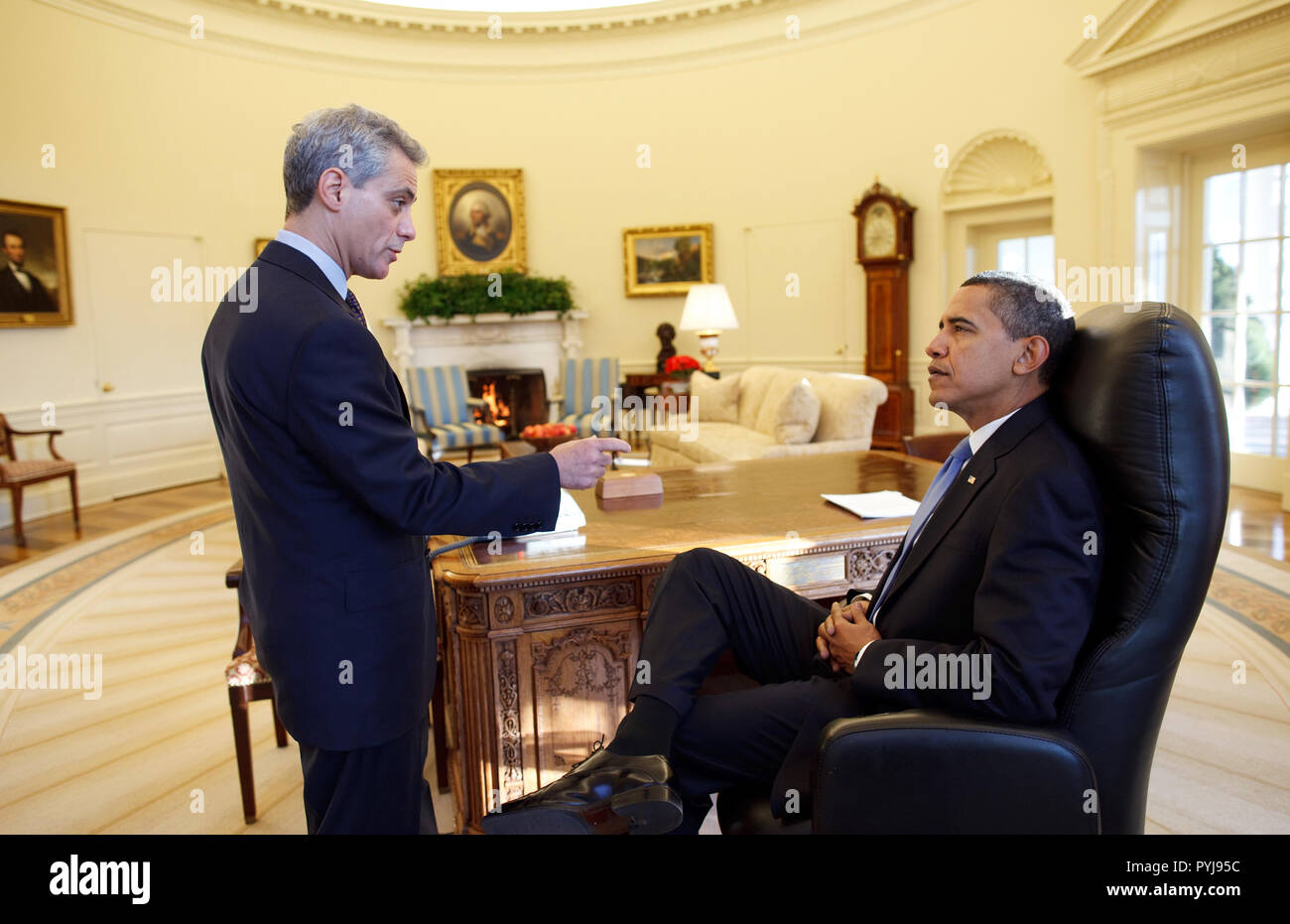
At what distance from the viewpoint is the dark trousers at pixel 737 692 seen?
1995 mm

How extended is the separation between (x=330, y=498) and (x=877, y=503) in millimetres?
1905

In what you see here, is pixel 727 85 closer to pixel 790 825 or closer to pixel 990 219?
pixel 990 219

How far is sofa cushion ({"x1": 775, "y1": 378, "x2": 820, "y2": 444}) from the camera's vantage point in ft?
20.9

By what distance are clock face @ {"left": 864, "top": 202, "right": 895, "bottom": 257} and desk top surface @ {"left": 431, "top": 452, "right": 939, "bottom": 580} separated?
6191 mm

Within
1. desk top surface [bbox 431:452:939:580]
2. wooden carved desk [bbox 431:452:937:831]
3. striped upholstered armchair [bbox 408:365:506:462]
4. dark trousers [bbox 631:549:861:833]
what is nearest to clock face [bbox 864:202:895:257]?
striped upholstered armchair [bbox 408:365:506:462]

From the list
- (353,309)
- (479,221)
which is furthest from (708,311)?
(353,309)

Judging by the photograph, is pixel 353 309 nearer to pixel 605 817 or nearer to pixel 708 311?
pixel 605 817

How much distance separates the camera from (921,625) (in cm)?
200

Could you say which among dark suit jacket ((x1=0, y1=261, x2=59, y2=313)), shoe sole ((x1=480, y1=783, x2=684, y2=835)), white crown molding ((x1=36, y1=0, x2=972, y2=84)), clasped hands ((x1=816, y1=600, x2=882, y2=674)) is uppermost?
white crown molding ((x1=36, y1=0, x2=972, y2=84))

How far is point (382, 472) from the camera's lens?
1.59 meters

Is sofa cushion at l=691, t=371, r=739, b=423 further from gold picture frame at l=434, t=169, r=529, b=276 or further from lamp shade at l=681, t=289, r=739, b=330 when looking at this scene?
gold picture frame at l=434, t=169, r=529, b=276

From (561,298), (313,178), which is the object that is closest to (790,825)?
(313,178)

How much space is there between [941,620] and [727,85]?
9.96m

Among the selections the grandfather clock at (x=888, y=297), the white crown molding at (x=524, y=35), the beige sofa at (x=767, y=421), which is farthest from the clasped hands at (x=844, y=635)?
the white crown molding at (x=524, y=35)
